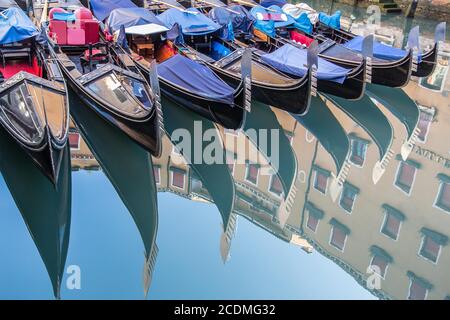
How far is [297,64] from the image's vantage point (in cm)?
553

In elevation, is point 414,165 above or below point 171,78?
below

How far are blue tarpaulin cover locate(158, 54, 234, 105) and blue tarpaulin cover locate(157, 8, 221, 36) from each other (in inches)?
44.9

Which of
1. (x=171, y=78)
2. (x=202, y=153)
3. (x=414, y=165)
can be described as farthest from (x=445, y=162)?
(x=171, y=78)

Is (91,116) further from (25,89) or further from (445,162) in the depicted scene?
(445,162)

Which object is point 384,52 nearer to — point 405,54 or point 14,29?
point 405,54

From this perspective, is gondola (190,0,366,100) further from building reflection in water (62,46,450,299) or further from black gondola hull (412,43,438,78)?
black gondola hull (412,43,438,78)

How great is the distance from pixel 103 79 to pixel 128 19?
1.54 metres

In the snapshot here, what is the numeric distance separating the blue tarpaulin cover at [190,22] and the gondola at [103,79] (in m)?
0.90

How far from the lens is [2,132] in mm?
4469

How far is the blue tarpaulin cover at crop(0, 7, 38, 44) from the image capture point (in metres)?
5.21

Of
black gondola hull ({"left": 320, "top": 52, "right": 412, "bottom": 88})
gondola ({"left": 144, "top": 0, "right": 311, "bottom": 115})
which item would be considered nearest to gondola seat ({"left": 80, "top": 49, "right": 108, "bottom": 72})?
gondola ({"left": 144, "top": 0, "right": 311, "bottom": 115})

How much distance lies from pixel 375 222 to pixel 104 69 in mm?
2813

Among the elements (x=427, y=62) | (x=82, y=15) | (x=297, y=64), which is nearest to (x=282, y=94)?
(x=297, y=64)

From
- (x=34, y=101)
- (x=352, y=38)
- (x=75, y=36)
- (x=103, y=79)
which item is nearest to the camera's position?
(x=34, y=101)
